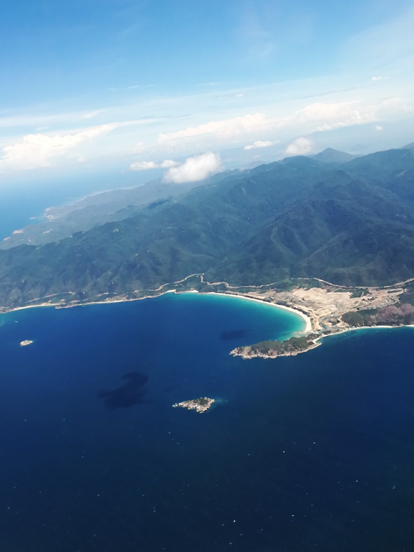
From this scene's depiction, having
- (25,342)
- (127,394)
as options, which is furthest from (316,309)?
(25,342)

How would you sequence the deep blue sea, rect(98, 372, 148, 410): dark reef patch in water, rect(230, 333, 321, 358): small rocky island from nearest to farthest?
1. the deep blue sea
2. rect(98, 372, 148, 410): dark reef patch in water
3. rect(230, 333, 321, 358): small rocky island

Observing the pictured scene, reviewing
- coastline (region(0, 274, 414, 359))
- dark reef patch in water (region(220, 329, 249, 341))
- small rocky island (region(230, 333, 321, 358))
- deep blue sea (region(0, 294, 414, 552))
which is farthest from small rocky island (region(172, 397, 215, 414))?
dark reef patch in water (region(220, 329, 249, 341))

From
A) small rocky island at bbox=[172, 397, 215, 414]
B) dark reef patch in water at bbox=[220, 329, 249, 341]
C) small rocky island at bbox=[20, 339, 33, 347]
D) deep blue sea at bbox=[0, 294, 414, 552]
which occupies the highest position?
small rocky island at bbox=[20, 339, 33, 347]

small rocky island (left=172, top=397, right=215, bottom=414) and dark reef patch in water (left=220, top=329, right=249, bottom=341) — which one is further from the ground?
dark reef patch in water (left=220, top=329, right=249, bottom=341)

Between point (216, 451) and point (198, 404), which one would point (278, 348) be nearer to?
point (198, 404)

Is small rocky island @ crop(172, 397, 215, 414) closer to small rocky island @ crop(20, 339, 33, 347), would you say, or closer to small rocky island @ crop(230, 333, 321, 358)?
small rocky island @ crop(230, 333, 321, 358)

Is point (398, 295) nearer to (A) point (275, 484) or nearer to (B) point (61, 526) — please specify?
(A) point (275, 484)
